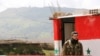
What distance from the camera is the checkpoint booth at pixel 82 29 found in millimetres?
12648

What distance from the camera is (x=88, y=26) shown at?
13.0 m

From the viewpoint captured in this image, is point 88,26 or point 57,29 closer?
point 88,26

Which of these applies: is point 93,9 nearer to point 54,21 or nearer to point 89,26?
point 89,26

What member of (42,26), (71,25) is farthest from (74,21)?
(42,26)

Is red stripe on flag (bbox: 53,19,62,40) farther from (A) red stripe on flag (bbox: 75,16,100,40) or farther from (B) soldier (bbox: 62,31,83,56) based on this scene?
(B) soldier (bbox: 62,31,83,56)

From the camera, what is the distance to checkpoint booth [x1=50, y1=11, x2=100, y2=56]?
12648mm

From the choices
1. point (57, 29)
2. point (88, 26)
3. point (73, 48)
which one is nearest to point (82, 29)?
point (88, 26)

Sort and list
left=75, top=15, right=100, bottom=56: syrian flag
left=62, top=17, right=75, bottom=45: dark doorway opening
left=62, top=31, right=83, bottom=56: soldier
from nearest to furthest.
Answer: left=62, top=31, right=83, bottom=56: soldier, left=75, top=15, right=100, bottom=56: syrian flag, left=62, top=17, right=75, bottom=45: dark doorway opening

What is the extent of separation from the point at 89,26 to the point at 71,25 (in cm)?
171

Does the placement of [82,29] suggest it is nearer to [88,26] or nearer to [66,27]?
[88,26]

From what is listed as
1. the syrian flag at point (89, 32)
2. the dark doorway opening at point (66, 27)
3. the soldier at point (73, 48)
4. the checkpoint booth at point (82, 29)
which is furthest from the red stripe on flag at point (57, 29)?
the soldier at point (73, 48)

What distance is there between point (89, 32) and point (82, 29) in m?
0.33

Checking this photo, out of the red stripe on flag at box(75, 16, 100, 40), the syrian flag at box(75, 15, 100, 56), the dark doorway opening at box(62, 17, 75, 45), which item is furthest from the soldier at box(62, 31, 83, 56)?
the dark doorway opening at box(62, 17, 75, 45)

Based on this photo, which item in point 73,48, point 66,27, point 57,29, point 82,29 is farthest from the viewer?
point 66,27
